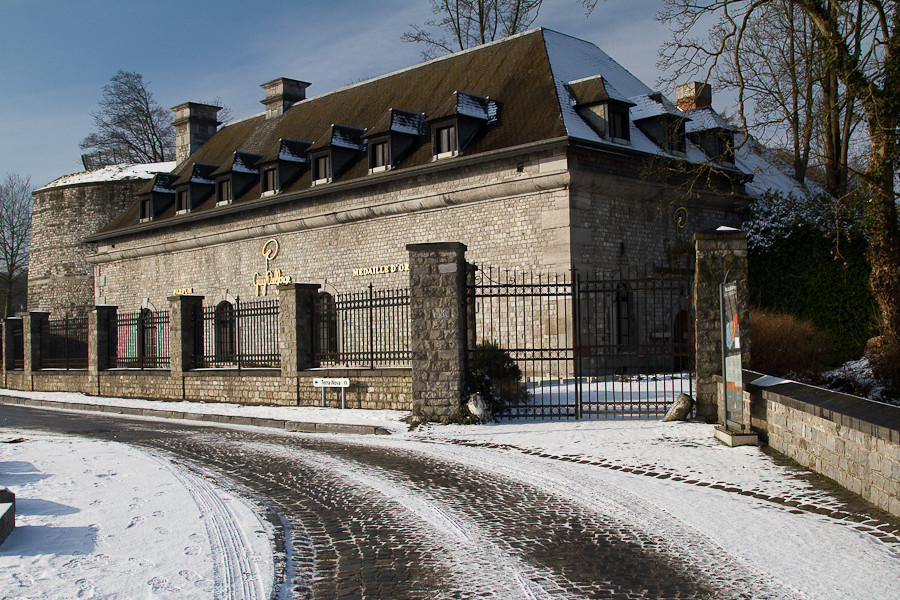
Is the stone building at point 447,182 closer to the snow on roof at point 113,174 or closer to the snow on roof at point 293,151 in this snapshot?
the snow on roof at point 293,151

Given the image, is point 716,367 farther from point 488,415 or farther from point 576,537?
point 576,537

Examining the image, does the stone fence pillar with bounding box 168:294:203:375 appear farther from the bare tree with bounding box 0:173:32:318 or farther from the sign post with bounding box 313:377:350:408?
the bare tree with bounding box 0:173:32:318

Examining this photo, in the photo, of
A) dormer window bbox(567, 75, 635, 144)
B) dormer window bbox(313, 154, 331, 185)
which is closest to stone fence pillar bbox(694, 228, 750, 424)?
dormer window bbox(567, 75, 635, 144)

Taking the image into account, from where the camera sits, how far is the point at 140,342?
66.9ft

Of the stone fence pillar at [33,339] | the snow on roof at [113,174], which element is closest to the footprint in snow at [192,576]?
the stone fence pillar at [33,339]

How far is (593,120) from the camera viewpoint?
20750 mm

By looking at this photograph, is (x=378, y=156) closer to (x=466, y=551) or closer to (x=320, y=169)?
(x=320, y=169)

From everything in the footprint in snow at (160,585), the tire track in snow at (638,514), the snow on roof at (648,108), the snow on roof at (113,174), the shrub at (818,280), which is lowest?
the tire track in snow at (638,514)

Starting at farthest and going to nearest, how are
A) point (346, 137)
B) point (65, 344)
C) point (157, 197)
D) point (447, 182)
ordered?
point (157, 197)
point (346, 137)
point (65, 344)
point (447, 182)

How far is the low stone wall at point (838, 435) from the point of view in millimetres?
5910

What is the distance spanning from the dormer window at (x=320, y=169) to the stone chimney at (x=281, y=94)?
290 inches

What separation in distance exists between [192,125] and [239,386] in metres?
22.2

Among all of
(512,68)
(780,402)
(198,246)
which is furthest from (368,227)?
(780,402)

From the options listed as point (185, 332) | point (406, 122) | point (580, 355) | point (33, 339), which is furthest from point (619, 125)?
point (33, 339)
